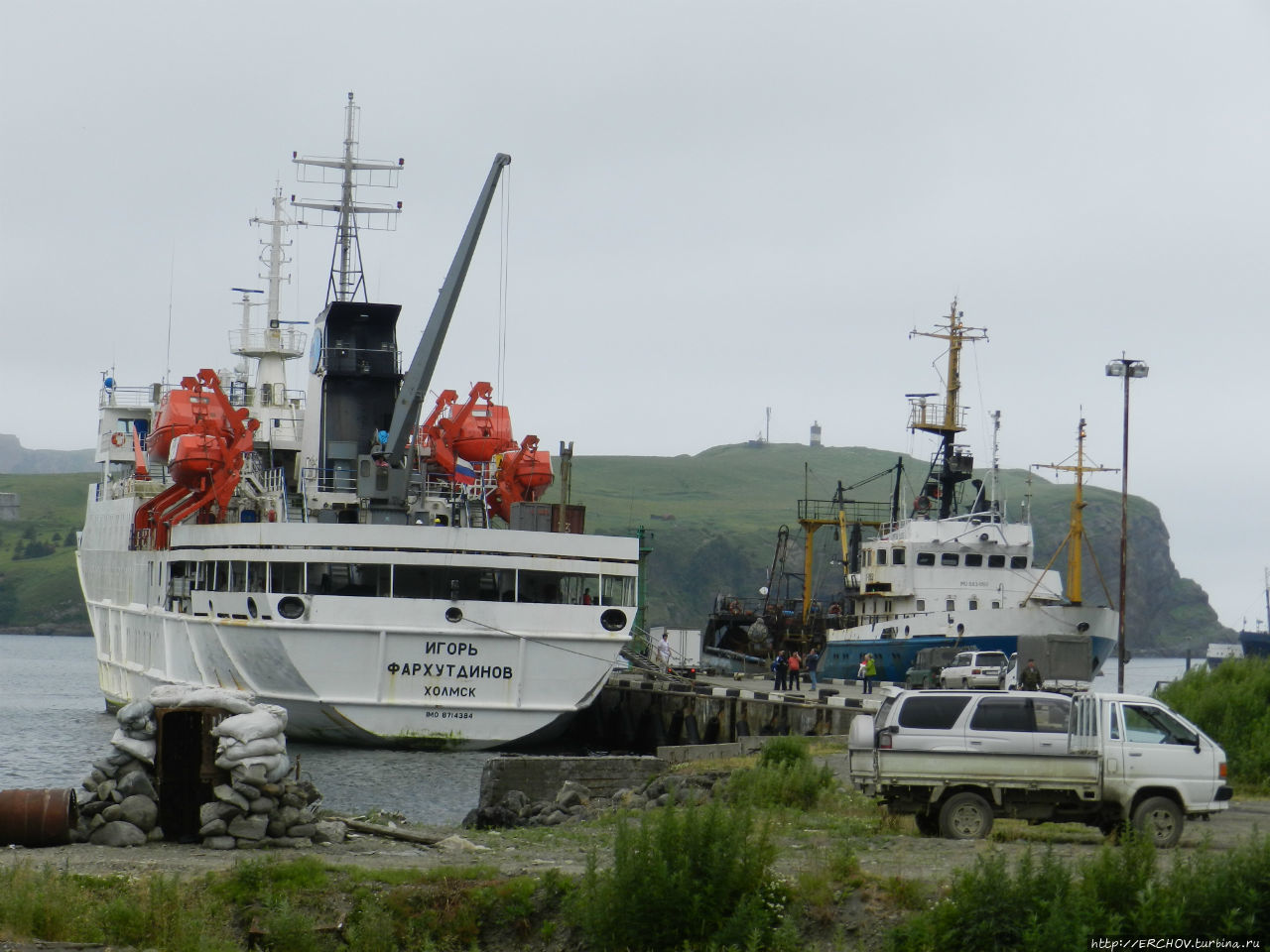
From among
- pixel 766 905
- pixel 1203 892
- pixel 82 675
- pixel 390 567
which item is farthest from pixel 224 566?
pixel 82 675

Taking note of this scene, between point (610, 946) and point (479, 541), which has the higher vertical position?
point (479, 541)

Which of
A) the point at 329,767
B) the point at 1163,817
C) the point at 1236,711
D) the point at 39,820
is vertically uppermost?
the point at 1236,711

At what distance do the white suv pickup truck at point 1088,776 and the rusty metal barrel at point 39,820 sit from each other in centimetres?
885

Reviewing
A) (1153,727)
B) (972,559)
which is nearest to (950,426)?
(972,559)

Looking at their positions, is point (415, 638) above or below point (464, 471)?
below

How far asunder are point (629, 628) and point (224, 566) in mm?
10481

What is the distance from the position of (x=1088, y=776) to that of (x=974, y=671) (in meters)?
25.1

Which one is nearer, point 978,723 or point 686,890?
point 686,890

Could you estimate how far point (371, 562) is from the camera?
35.8 metres

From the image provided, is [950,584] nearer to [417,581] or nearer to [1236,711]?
[417,581]

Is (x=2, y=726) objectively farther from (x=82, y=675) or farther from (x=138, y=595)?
(x=82, y=675)

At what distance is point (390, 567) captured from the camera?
36219mm

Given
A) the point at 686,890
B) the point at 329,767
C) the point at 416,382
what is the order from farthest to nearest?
the point at 416,382, the point at 329,767, the point at 686,890

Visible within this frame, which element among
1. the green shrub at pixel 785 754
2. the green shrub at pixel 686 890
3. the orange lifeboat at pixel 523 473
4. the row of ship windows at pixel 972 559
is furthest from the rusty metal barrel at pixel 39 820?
the row of ship windows at pixel 972 559
